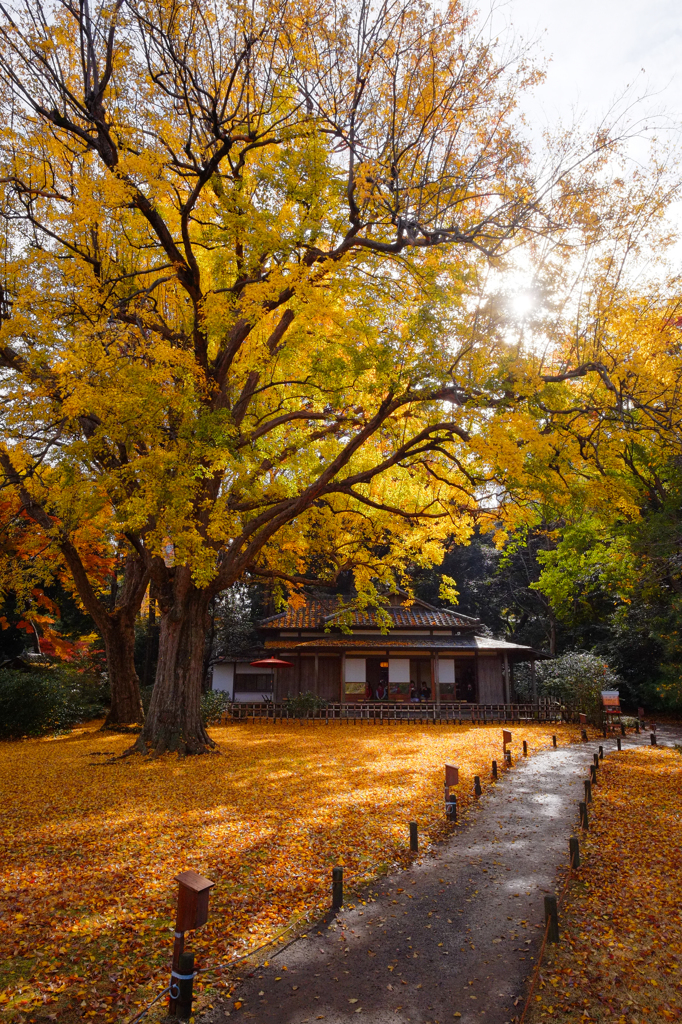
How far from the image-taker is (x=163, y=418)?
12281 millimetres

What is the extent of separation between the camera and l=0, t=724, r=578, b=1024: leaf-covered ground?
4680 millimetres

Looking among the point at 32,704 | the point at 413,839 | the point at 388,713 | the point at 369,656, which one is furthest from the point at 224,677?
the point at 413,839

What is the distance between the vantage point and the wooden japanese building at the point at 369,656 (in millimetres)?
27641

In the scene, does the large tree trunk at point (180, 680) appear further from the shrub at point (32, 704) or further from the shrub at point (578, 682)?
the shrub at point (578, 682)

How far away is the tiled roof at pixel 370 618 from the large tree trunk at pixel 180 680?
468 inches

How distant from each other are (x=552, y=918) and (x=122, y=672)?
17.6m

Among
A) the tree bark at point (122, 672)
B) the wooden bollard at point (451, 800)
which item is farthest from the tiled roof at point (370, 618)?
the wooden bollard at point (451, 800)

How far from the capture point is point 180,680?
14922 millimetres

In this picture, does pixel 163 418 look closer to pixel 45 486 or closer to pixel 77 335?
pixel 77 335

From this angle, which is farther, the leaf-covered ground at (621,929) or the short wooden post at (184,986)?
the leaf-covered ground at (621,929)

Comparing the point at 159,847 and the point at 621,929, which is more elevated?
the point at 159,847

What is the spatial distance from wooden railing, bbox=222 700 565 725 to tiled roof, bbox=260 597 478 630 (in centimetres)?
379

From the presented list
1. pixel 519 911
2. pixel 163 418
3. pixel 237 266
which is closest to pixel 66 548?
pixel 163 418

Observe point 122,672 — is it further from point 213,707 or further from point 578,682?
point 578,682
